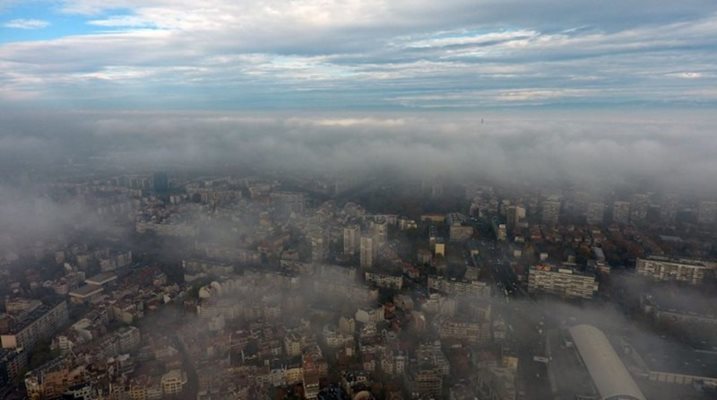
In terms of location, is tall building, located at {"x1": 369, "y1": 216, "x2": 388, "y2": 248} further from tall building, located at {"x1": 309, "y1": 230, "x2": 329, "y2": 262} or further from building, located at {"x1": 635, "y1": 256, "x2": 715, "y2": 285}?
building, located at {"x1": 635, "y1": 256, "x2": 715, "y2": 285}

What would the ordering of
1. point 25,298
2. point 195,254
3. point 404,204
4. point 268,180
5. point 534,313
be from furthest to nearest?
1. point 268,180
2. point 404,204
3. point 195,254
4. point 25,298
5. point 534,313

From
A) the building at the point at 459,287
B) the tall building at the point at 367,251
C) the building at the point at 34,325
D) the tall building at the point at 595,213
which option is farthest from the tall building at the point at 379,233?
the building at the point at 34,325

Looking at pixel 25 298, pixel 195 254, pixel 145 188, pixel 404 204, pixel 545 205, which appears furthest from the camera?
pixel 145 188

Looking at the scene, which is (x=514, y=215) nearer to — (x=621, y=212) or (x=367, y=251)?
(x=621, y=212)

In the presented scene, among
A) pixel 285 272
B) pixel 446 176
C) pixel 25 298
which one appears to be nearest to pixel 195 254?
pixel 285 272

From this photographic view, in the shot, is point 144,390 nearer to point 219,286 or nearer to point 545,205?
point 219,286

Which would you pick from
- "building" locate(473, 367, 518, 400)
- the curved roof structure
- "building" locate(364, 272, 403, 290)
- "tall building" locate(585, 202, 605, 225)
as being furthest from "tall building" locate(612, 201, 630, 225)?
"building" locate(473, 367, 518, 400)

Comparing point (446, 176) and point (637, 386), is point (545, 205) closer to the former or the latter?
point (446, 176)

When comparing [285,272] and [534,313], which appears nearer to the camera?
[534,313]
